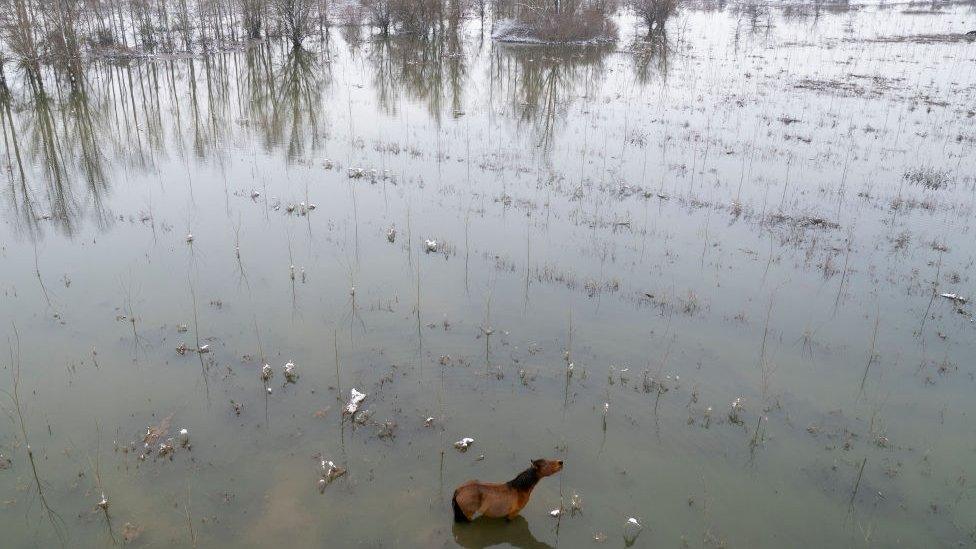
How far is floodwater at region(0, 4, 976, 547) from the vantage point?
654cm

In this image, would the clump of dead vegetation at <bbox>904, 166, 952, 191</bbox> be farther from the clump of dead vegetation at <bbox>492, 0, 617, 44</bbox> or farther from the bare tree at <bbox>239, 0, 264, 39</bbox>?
the bare tree at <bbox>239, 0, 264, 39</bbox>

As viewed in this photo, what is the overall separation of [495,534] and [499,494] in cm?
46

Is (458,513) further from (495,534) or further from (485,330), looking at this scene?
(485,330)

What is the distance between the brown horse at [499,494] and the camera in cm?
598

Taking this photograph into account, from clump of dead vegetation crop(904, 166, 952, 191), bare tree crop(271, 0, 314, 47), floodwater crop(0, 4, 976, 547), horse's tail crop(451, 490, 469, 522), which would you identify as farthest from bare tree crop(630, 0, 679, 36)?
horse's tail crop(451, 490, 469, 522)

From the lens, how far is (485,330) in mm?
9492

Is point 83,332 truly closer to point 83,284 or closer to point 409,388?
point 83,284

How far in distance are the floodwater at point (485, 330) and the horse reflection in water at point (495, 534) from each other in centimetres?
3

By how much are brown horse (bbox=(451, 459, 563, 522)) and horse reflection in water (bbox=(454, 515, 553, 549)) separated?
0.21 meters

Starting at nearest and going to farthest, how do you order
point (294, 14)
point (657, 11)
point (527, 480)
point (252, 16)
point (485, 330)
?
1. point (527, 480)
2. point (485, 330)
3. point (294, 14)
4. point (252, 16)
5. point (657, 11)

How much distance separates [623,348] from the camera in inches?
364

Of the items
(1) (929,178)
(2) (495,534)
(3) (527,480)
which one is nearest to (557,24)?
(1) (929,178)

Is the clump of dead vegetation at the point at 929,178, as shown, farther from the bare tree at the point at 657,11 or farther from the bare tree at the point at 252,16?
the bare tree at the point at 252,16

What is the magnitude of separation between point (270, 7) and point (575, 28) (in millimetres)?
20234
